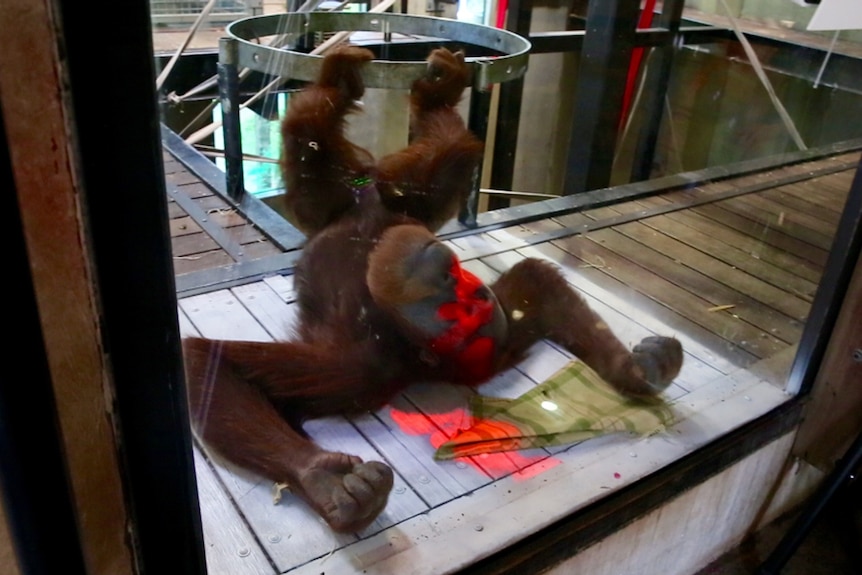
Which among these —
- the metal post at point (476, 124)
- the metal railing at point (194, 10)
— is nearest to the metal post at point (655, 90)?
the metal post at point (476, 124)

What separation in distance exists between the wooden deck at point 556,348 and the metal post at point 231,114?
58 millimetres

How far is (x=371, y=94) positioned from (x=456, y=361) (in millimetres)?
412

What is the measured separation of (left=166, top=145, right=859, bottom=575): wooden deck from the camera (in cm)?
81

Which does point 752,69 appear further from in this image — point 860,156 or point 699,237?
point 860,156

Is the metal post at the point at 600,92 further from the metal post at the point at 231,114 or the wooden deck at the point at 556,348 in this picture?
the metal post at the point at 231,114

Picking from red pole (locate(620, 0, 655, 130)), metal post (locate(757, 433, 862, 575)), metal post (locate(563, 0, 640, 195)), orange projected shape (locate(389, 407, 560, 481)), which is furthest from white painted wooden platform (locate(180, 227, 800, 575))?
red pole (locate(620, 0, 655, 130))

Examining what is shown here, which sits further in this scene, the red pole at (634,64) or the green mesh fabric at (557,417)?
the red pole at (634,64)

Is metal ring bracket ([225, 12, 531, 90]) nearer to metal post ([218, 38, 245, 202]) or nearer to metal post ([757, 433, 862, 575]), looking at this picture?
metal post ([218, 38, 245, 202])

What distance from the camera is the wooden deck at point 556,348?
0.81 m

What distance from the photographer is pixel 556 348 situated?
1190 mm

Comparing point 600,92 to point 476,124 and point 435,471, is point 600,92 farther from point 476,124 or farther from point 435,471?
point 435,471

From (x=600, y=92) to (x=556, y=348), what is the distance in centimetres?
96

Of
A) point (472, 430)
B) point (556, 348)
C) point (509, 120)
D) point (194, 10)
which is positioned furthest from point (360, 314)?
point (509, 120)

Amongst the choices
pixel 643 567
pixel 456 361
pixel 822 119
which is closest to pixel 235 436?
pixel 456 361
